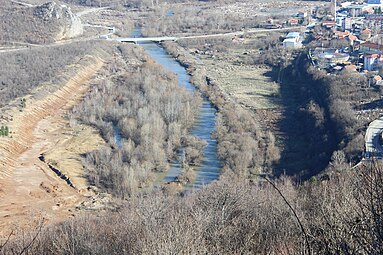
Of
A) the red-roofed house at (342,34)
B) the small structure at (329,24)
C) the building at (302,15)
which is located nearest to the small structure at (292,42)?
the red-roofed house at (342,34)

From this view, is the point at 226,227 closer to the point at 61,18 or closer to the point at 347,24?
the point at 347,24

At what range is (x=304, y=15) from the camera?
36344 millimetres

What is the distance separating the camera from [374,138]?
12.4m

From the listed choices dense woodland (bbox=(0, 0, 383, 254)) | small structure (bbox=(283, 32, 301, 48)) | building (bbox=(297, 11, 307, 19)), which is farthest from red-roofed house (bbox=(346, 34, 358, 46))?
building (bbox=(297, 11, 307, 19))

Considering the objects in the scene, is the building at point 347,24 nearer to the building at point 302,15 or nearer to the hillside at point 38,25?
the building at point 302,15

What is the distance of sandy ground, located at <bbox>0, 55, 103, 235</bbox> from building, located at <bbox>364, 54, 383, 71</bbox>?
1063cm

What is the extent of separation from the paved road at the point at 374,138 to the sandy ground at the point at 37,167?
634cm

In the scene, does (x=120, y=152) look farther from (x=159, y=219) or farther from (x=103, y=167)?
(x=159, y=219)

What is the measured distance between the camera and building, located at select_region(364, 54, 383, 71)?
19.5m

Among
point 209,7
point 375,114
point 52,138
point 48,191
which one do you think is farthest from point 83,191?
point 209,7

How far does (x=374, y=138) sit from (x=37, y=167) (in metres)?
8.01

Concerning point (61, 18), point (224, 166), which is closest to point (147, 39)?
point (61, 18)

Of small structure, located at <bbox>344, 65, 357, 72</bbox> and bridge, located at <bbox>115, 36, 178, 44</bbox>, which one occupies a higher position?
bridge, located at <bbox>115, 36, 178, 44</bbox>

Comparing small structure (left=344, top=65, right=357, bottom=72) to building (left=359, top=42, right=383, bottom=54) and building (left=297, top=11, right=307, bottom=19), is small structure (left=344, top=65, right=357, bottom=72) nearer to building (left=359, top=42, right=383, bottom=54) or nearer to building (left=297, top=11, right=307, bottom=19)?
building (left=359, top=42, right=383, bottom=54)
